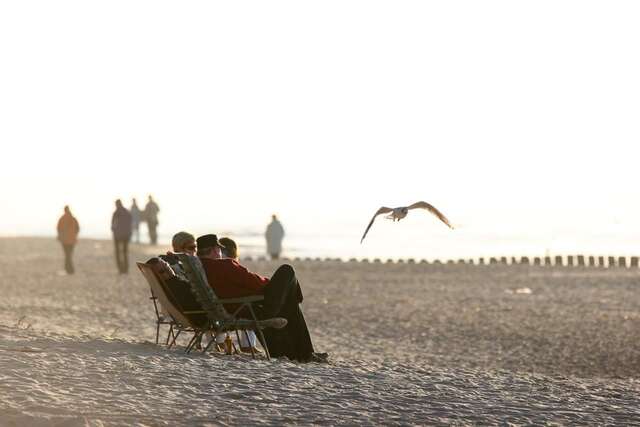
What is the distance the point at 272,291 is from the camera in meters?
11.3

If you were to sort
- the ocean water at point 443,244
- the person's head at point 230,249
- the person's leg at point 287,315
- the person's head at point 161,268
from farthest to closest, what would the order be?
the ocean water at point 443,244 < the person's head at point 230,249 < the person's head at point 161,268 < the person's leg at point 287,315

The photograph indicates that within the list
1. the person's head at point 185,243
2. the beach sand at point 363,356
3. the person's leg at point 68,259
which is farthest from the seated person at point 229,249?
the person's leg at point 68,259

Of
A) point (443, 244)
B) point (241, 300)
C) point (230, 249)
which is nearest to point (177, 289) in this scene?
point (241, 300)

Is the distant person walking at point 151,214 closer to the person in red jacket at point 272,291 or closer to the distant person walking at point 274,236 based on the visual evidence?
the distant person walking at point 274,236

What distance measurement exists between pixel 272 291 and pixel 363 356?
4553 millimetres

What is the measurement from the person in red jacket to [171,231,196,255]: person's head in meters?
0.09

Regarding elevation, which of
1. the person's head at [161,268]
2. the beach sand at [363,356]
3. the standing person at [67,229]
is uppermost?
→ the standing person at [67,229]

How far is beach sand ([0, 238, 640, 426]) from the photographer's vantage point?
8.70 meters

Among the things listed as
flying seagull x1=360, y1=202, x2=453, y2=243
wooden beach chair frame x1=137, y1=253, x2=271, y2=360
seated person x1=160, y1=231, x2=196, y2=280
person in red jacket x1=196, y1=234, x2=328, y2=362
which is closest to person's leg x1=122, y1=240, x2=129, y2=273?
flying seagull x1=360, y1=202, x2=453, y2=243

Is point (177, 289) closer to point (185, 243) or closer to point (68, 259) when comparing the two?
point (185, 243)

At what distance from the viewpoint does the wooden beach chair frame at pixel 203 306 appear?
11.1 meters

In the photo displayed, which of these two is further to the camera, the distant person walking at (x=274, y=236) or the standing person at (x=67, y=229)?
the distant person walking at (x=274, y=236)

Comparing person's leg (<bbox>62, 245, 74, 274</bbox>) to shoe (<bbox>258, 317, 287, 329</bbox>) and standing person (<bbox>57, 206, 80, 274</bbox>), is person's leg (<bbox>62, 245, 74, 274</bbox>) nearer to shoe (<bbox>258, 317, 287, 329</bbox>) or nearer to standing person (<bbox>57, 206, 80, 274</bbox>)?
standing person (<bbox>57, 206, 80, 274</bbox>)

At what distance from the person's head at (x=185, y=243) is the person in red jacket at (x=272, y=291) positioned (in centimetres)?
9
